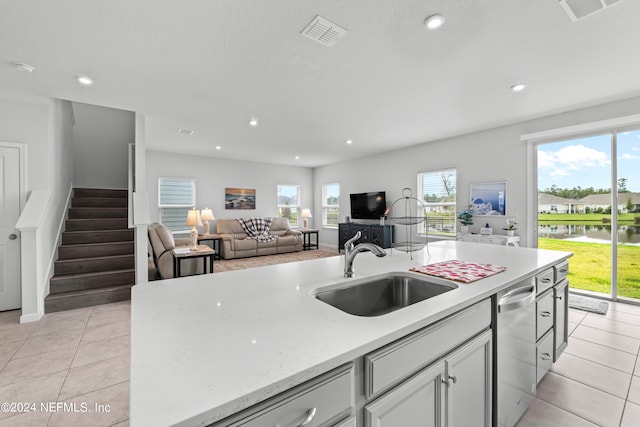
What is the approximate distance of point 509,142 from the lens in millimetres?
4426

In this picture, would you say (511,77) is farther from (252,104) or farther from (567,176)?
(252,104)

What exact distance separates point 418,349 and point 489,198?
4.51 meters

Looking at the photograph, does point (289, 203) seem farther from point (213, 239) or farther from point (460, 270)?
point (460, 270)

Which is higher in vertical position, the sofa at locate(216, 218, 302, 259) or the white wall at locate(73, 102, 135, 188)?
the white wall at locate(73, 102, 135, 188)

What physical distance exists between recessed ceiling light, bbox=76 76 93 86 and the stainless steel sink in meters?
3.38

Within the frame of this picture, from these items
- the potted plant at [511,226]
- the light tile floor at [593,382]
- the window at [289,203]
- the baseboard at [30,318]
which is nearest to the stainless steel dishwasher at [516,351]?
the light tile floor at [593,382]

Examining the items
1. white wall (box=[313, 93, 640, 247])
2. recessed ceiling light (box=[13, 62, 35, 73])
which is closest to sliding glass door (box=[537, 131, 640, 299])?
white wall (box=[313, 93, 640, 247])

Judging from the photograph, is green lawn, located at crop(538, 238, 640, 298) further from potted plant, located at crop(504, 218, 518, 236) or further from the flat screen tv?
the flat screen tv

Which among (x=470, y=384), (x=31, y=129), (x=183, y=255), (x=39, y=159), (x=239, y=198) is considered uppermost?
(x=31, y=129)

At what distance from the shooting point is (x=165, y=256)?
435cm

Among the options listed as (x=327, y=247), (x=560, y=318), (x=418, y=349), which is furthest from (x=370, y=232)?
(x=418, y=349)

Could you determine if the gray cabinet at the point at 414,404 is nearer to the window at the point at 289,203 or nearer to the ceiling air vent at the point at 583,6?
the ceiling air vent at the point at 583,6

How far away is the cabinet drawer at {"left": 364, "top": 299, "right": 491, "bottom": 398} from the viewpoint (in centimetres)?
84

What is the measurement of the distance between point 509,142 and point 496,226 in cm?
137
